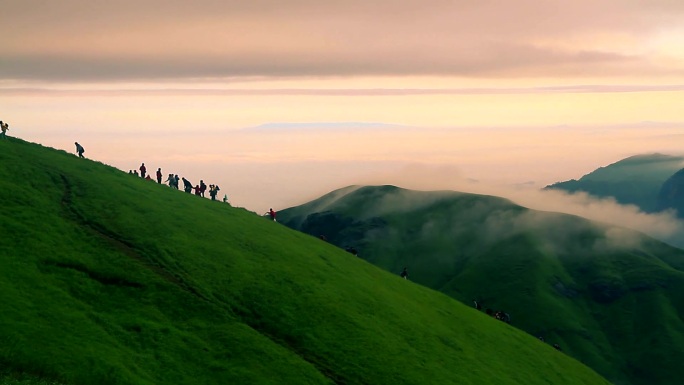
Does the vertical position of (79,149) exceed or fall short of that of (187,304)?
it exceeds it

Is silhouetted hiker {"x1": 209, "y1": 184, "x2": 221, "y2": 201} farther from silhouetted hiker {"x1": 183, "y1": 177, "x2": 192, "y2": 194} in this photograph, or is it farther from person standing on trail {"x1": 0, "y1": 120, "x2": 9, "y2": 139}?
person standing on trail {"x1": 0, "y1": 120, "x2": 9, "y2": 139}

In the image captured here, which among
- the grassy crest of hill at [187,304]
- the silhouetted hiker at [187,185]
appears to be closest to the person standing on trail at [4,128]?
the grassy crest of hill at [187,304]

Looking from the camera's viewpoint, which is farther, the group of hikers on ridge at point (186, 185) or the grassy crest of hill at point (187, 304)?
the group of hikers on ridge at point (186, 185)

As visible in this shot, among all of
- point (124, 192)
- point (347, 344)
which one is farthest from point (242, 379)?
point (124, 192)

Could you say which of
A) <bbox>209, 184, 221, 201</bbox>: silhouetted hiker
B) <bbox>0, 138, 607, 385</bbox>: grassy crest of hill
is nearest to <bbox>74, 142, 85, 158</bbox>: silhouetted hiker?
<bbox>0, 138, 607, 385</bbox>: grassy crest of hill

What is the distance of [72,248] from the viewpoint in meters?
67.3

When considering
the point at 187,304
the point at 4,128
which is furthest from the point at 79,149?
the point at 187,304

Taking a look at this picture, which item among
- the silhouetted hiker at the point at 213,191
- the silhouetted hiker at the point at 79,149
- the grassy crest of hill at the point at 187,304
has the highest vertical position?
the silhouetted hiker at the point at 79,149

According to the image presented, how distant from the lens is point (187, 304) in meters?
65.0

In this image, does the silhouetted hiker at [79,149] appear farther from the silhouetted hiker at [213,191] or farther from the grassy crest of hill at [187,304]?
the silhouetted hiker at [213,191]

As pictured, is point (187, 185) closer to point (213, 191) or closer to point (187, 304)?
point (213, 191)

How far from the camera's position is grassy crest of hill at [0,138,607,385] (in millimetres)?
55000

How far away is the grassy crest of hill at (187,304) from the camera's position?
55.0m

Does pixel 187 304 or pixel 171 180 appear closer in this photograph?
pixel 187 304
